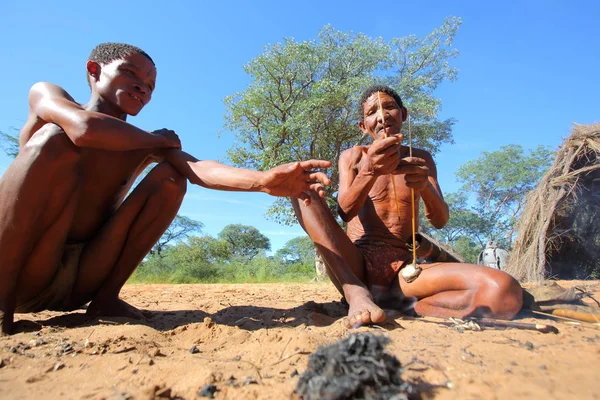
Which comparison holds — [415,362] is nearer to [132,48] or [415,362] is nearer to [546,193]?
[132,48]

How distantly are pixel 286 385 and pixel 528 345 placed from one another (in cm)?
99

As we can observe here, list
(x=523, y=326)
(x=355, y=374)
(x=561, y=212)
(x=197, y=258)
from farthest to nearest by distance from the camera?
(x=197, y=258) < (x=561, y=212) < (x=523, y=326) < (x=355, y=374)

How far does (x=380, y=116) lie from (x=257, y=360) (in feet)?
5.94

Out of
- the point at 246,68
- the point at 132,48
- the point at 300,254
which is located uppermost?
the point at 246,68

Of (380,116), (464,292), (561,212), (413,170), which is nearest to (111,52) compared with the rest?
(380,116)

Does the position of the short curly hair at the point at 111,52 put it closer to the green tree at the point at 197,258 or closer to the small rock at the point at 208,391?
the small rock at the point at 208,391

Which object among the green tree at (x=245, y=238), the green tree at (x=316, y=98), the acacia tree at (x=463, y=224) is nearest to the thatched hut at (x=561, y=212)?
the green tree at (x=316, y=98)

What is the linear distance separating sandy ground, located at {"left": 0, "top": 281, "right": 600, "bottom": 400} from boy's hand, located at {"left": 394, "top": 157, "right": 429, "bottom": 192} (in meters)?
0.78

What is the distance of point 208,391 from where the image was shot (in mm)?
942

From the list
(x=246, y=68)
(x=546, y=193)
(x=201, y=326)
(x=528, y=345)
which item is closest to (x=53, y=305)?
(x=201, y=326)

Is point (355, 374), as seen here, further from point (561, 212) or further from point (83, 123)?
point (561, 212)

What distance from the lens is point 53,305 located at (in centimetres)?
204

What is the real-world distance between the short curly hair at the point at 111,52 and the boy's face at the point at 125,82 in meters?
0.03

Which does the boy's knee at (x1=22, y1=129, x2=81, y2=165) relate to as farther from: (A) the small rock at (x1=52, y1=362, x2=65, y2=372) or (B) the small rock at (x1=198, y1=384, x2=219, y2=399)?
(B) the small rock at (x1=198, y1=384, x2=219, y2=399)
